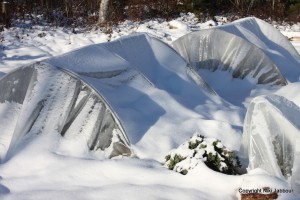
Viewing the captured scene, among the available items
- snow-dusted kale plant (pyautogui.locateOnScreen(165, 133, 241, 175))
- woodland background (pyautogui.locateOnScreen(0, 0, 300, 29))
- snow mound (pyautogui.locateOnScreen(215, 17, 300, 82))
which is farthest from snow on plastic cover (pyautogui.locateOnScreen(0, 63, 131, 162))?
woodland background (pyautogui.locateOnScreen(0, 0, 300, 29))

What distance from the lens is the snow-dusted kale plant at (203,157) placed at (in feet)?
15.3

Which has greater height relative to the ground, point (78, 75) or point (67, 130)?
point (78, 75)

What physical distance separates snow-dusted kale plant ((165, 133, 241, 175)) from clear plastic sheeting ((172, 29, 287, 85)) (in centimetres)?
348

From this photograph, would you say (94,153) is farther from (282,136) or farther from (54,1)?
(54,1)

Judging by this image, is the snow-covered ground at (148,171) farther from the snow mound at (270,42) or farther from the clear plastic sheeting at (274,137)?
the snow mound at (270,42)

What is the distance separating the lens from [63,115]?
17.1 feet

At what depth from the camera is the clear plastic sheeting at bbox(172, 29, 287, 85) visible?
812cm

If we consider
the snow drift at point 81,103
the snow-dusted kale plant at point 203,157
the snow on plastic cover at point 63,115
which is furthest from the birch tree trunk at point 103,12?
the snow-dusted kale plant at point 203,157

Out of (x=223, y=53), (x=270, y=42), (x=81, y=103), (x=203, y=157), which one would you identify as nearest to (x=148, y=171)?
(x=203, y=157)

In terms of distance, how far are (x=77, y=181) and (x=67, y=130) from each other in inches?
30.4

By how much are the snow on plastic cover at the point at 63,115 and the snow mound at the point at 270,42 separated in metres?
4.27

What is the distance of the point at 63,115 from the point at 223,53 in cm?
398

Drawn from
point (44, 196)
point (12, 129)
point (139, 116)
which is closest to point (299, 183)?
Answer: point (139, 116)

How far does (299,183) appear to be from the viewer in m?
4.29
